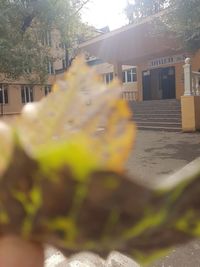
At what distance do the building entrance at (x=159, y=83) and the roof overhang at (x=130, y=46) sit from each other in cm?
120

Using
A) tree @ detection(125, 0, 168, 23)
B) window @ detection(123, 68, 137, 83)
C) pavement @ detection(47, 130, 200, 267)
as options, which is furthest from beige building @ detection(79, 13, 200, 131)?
tree @ detection(125, 0, 168, 23)

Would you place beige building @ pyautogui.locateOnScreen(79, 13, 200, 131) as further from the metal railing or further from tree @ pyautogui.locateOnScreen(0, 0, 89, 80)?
tree @ pyautogui.locateOnScreen(0, 0, 89, 80)

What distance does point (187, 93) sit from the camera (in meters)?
11.6

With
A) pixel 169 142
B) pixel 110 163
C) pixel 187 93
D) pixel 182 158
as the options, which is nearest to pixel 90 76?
pixel 110 163

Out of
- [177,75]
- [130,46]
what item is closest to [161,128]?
[130,46]

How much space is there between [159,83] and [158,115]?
7.34 meters

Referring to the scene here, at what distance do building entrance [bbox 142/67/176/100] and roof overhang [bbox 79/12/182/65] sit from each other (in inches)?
47.3

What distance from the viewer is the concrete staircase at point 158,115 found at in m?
12.3

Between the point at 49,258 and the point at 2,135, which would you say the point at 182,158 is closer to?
the point at 49,258

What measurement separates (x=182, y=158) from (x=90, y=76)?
6.65 meters

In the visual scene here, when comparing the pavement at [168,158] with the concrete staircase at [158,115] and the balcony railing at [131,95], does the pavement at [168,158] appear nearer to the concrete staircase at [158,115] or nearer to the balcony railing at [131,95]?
the concrete staircase at [158,115]

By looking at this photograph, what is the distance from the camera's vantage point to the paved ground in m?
2.93

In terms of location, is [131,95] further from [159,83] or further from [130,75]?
[159,83]

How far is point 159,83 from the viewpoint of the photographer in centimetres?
2097
